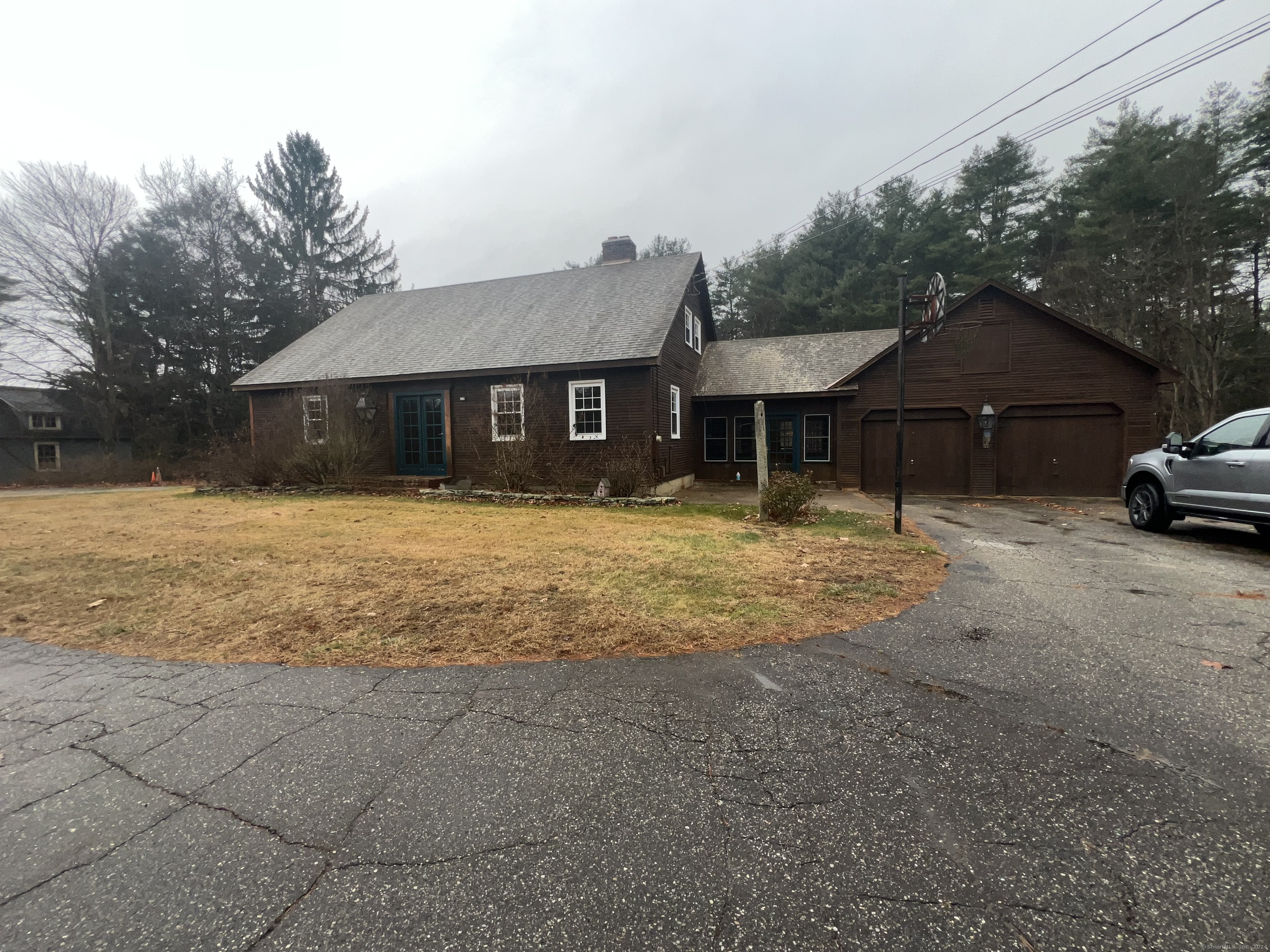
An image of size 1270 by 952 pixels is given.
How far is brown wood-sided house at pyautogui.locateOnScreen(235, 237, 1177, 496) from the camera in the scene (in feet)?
45.1

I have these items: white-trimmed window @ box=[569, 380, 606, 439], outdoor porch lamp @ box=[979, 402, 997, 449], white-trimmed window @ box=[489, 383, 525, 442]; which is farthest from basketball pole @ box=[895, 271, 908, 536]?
white-trimmed window @ box=[489, 383, 525, 442]

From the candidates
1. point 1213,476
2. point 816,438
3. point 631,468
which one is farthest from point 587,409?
point 1213,476

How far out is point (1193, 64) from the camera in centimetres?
956

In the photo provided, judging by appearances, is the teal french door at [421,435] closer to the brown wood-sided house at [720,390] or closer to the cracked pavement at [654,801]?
the brown wood-sided house at [720,390]

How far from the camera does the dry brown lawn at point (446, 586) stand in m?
3.96

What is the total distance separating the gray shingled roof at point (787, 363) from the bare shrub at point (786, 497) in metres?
7.68

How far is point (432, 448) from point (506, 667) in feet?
45.8

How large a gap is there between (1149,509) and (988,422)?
19.2 ft

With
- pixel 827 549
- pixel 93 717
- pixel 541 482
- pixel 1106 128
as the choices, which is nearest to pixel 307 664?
pixel 93 717

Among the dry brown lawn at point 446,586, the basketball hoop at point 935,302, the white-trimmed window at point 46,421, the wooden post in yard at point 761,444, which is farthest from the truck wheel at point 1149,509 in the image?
Result: the white-trimmed window at point 46,421

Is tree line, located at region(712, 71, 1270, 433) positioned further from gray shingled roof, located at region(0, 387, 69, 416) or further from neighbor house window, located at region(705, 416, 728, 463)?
gray shingled roof, located at region(0, 387, 69, 416)

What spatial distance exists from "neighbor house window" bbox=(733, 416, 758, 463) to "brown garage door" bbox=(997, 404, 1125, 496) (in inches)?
265

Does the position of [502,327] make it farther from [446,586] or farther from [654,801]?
[654,801]

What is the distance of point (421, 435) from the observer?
1628 centimetres
